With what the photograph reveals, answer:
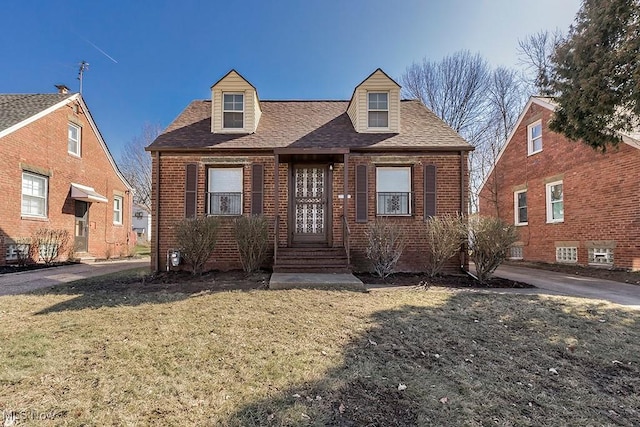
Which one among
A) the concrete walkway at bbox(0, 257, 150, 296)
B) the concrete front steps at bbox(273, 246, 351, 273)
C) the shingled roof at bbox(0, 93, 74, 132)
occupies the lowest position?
the concrete walkway at bbox(0, 257, 150, 296)

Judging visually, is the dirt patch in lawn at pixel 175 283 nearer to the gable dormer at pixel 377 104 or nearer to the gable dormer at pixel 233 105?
the gable dormer at pixel 233 105

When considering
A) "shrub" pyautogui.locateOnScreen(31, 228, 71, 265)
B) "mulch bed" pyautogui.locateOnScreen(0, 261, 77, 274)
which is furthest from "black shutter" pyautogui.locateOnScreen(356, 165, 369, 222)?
"shrub" pyautogui.locateOnScreen(31, 228, 71, 265)

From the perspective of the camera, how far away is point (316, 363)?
3.25 metres

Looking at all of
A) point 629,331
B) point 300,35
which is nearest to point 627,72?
point 629,331

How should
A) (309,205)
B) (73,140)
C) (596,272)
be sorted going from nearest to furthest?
(309,205), (596,272), (73,140)

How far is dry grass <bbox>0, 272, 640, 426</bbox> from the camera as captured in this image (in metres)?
2.50

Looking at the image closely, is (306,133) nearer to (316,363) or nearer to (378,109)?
(378,109)

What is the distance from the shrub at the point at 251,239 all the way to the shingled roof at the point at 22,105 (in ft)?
28.1

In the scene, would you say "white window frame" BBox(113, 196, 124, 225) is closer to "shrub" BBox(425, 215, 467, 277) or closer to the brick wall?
the brick wall

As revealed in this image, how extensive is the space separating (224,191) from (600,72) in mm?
8789

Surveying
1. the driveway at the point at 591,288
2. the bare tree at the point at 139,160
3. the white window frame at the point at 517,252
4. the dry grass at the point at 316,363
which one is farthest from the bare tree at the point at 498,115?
the bare tree at the point at 139,160

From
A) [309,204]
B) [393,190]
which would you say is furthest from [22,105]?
[393,190]

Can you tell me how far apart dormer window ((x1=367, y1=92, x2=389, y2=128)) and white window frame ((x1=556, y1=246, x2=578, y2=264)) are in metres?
8.23

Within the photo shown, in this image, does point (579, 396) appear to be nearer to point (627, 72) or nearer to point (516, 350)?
point (516, 350)
